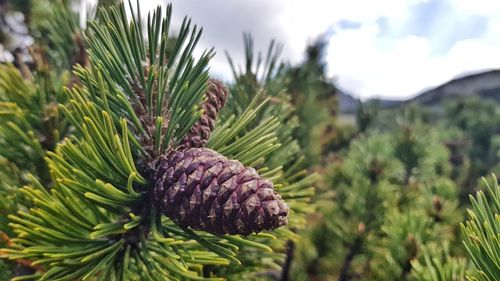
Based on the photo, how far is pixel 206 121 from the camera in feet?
2.15

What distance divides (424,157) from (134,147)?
2.51 m

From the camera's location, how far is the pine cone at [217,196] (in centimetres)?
50

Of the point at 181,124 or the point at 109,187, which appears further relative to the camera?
the point at 181,124

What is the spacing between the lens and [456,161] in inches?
308

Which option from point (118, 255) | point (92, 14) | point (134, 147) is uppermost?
point (92, 14)

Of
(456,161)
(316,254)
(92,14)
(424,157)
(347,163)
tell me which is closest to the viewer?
(92,14)

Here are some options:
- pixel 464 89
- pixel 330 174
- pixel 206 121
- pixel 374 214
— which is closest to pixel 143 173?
pixel 206 121

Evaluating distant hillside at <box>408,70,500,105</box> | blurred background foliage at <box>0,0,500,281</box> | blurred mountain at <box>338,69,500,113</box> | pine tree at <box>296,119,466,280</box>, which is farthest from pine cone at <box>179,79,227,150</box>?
distant hillside at <box>408,70,500,105</box>

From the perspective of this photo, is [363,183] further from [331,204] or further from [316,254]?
[316,254]

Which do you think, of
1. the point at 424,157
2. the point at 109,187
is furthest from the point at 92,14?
the point at 424,157

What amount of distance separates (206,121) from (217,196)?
178 millimetres

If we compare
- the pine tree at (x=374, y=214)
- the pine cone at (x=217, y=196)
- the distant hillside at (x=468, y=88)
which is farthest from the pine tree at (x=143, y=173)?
the distant hillside at (x=468, y=88)

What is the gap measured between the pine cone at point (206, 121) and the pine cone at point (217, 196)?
0.22 ft

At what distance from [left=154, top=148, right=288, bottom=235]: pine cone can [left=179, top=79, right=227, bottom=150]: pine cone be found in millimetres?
67
